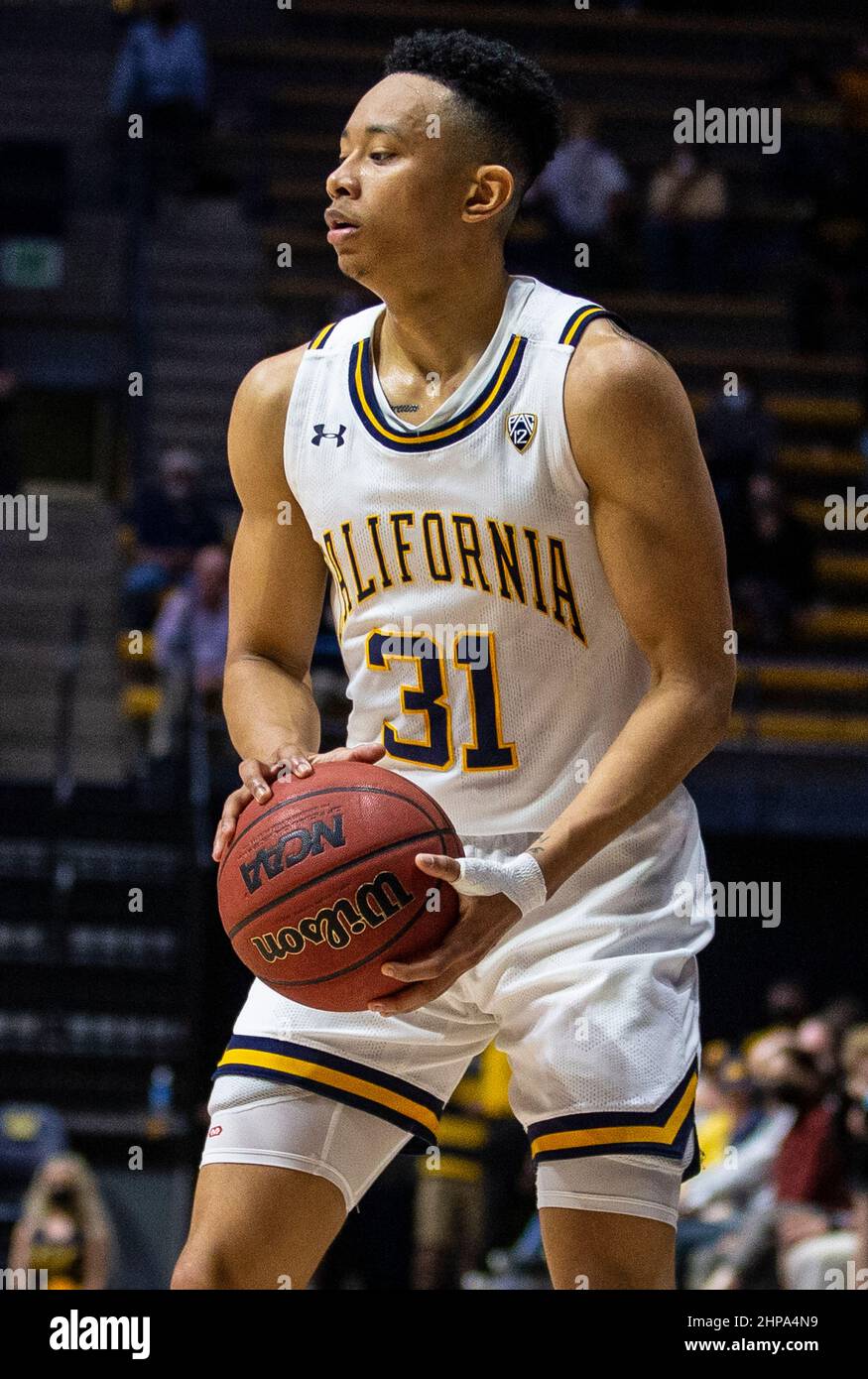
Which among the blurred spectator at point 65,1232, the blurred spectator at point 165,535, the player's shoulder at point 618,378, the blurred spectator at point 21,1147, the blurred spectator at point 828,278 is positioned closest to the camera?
the player's shoulder at point 618,378

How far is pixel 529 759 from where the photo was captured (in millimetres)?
3031

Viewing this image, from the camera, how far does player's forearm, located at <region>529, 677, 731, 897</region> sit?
279 centimetres

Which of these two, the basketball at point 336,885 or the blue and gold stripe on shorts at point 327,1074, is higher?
the basketball at point 336,885

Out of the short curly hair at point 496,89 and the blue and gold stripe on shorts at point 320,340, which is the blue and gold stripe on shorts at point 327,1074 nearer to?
the blue and gold stripe on shorts at point 320,340

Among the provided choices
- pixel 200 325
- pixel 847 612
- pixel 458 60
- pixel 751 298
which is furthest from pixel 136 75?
pixel 458 60

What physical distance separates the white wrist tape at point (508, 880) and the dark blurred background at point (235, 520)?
2.71 m

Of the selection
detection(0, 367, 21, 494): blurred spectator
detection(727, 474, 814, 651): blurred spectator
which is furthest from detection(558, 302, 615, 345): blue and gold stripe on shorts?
detection(0, 367, 21, 494): blurred spectator

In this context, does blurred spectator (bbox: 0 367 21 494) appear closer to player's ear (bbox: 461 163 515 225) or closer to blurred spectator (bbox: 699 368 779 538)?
blurred spectator (bbox: 699 368 779 538)

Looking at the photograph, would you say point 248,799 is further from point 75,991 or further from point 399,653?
point 75,991

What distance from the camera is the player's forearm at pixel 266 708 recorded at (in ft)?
10.1

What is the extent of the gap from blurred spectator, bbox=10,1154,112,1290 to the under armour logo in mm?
3983

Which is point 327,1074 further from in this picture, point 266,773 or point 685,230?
point 685,230

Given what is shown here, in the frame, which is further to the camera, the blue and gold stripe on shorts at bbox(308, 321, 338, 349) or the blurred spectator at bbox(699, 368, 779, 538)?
the blurred spectator at bbox(699, 368, 779, 538)

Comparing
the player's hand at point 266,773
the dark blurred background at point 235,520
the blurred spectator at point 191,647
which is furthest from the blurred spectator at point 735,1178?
the player's hand at point 266,773
